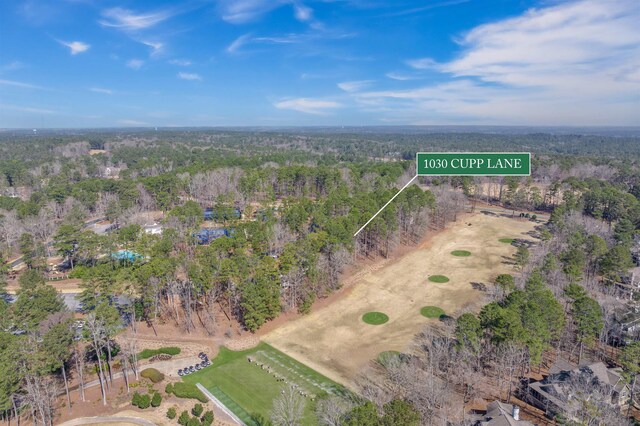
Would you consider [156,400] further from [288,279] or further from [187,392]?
[288,279]

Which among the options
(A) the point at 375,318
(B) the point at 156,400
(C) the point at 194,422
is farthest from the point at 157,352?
(A) the point at 375,318

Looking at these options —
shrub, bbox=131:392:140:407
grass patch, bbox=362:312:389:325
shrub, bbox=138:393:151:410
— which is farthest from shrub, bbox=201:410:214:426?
grass patch, bbox=362:312:389:325

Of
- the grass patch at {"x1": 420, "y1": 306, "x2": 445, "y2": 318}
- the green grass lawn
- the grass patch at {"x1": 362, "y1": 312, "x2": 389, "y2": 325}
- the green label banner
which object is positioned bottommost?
the green grass lawn

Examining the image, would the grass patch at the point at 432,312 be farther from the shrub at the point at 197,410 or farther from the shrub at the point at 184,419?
the shrub at the point at 184,419

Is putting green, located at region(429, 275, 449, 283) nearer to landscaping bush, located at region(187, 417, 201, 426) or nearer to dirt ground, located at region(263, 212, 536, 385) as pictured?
dirt ground, located at region(263, 212, 536, 385)

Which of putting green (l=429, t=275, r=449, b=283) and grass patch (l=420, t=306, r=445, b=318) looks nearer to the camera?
grass patch (l=420, t=306, r=445, b=318)

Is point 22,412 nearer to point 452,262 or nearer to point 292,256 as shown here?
point 292,256
